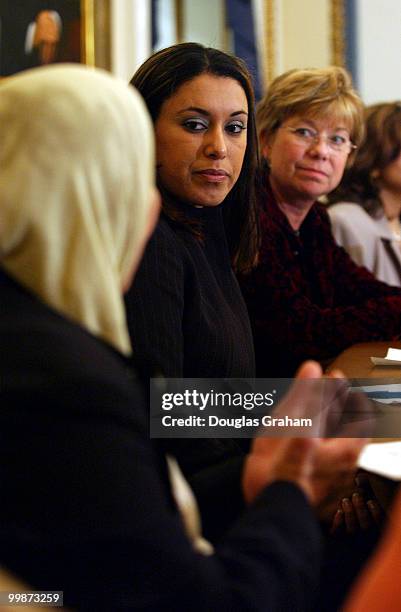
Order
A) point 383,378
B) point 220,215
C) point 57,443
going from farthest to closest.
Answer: point 220,215 → point 383,378 → point 57,443

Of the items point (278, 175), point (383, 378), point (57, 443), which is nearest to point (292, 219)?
point (278, 175)

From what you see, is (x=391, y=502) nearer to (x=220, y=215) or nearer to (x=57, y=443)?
(x=57, y=443)

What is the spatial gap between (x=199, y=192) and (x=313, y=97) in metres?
1.18

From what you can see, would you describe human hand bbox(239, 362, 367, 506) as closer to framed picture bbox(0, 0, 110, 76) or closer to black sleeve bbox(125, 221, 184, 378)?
black sleeve bbox(125, 221, 184, 378)

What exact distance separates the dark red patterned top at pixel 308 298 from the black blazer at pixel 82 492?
6.10 feet

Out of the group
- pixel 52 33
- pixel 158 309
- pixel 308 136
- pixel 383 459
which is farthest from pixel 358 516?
pixel 52 33

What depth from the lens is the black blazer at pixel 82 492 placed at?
0.82 m

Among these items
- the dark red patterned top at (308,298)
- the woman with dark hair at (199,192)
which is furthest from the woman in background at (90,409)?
the dark red patterned top at (308,298)

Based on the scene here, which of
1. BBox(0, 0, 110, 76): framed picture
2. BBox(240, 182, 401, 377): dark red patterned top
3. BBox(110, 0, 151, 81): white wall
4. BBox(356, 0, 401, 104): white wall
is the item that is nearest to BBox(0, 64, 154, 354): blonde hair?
BBox(240, 182, 401, 377): dark red patterned top

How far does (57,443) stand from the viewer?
0.81m

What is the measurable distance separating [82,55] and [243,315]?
309 cm

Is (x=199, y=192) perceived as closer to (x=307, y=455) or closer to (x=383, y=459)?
(x=383, y=459)

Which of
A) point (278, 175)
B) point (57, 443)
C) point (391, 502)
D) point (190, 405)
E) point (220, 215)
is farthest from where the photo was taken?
point (278, 175)

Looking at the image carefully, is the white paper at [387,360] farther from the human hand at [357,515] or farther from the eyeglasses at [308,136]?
the eyeglasses at [308,136]
